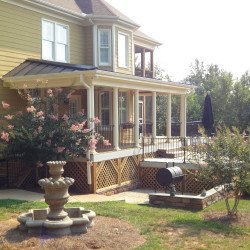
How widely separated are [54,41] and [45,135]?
6.17 m

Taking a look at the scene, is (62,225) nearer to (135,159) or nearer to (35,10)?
(135,159)

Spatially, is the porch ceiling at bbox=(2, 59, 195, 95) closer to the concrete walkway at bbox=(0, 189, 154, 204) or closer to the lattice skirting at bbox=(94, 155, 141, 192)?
the lattice skirting at bbox=(94, 155, 141, 192)

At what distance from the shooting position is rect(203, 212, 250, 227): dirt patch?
812 centimetres

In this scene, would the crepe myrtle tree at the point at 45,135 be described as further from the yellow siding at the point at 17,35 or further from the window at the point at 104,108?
the window at the point at 104,108

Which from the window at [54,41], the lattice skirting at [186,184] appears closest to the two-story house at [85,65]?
the window at [54,41]

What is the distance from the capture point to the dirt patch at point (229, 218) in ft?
26.7

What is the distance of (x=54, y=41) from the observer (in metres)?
15.8

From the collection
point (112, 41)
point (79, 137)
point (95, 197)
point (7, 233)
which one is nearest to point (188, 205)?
point (95, 197)

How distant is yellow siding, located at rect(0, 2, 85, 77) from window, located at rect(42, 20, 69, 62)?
0.96 feet

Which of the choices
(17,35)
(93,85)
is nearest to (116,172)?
(93,85)

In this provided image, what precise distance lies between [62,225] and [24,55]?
957 centimetres

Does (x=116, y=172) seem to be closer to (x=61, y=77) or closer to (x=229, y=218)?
(x=61, y=77)

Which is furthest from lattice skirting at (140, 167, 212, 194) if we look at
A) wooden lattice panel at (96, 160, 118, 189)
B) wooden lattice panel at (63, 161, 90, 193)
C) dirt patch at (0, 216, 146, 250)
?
dirt patch at (0, 216, 146, 250)

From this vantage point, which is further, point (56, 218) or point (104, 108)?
point (104, 108)
